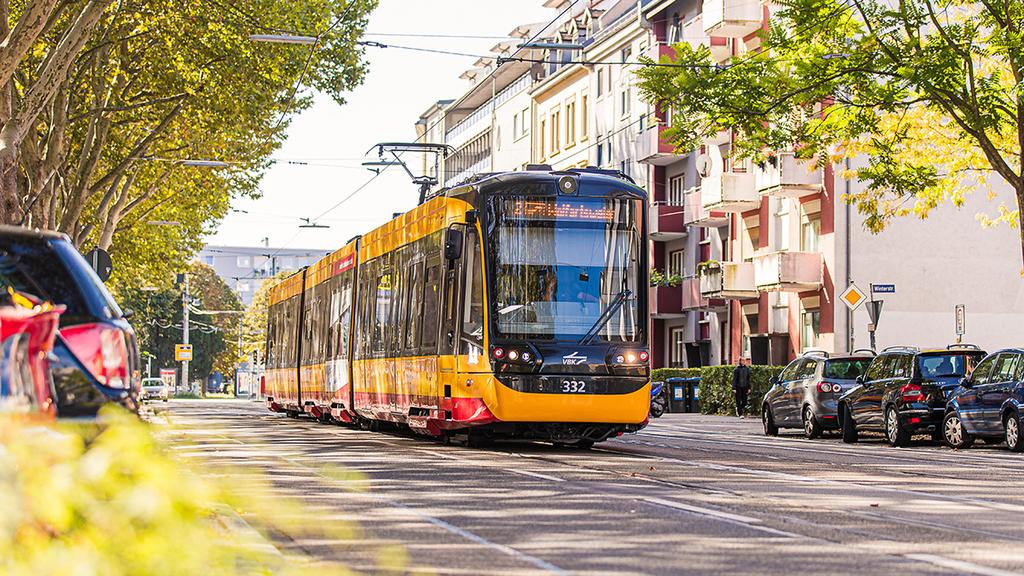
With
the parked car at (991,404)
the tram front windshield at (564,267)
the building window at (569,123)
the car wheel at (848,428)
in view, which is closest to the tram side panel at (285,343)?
the car wheel at (848,428)

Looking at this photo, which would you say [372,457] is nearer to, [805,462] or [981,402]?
[805,462]

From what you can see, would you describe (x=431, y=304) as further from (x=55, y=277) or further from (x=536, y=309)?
(x=55, y=277)

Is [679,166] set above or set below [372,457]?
above

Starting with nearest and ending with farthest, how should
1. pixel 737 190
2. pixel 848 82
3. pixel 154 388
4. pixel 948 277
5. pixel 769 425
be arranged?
pixel 848 82 → pixel 769 425 → pixel 948 277 → pixel 737 190 → pixel 154 388

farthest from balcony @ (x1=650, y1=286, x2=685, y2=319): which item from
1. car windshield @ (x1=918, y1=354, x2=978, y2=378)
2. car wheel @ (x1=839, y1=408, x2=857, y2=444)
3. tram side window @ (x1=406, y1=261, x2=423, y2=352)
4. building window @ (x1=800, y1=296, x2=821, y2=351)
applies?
tram side window @ (x1=406, y1=261, x2=423, y2=352)

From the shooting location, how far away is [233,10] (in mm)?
31406

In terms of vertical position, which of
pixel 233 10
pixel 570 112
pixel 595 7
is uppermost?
pixel 595 7

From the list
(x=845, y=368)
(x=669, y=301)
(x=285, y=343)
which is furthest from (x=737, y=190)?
(x=845, y=368)

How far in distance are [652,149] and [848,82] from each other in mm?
29376

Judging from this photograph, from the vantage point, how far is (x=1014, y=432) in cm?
2100

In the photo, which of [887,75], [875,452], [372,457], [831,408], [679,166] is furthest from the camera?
[679,166]

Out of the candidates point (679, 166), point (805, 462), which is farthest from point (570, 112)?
point (805, 462)

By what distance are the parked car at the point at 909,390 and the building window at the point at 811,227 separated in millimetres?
19274

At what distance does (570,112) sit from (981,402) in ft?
149
